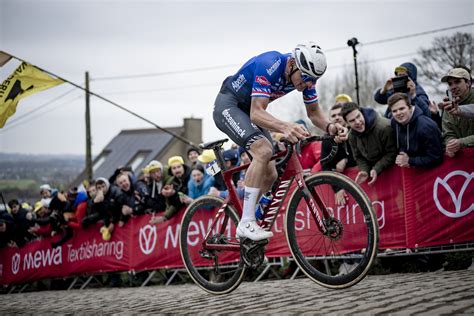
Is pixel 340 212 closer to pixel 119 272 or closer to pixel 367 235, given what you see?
pixel 367 235

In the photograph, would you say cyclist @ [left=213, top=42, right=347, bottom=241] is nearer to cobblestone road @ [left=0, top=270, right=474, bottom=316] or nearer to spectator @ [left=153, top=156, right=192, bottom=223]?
cobblestone road @ [left=0, top=270, right=474, bottom=316]

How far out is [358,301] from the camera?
219 inches

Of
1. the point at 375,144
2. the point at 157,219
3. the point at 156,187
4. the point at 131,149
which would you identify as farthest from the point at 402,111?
the point at 131,149

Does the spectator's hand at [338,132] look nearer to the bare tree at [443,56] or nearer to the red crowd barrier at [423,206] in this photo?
the red crowd barrier at [423,206]

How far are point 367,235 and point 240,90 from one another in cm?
203

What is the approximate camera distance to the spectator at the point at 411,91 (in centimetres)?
909

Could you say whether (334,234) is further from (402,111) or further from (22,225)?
(22,225)

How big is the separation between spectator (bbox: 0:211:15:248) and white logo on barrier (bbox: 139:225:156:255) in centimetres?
590

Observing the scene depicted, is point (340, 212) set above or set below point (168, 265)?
above

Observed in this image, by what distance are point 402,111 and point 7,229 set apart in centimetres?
1243

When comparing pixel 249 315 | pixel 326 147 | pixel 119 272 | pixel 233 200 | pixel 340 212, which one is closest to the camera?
pixel 249 315

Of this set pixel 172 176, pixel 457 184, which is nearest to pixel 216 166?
pixel 457 184

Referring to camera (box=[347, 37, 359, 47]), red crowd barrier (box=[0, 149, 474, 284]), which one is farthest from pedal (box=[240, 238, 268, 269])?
camera (box=[347, 37, 359, 47])

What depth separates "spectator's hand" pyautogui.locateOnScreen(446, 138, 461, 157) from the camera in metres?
7.89
